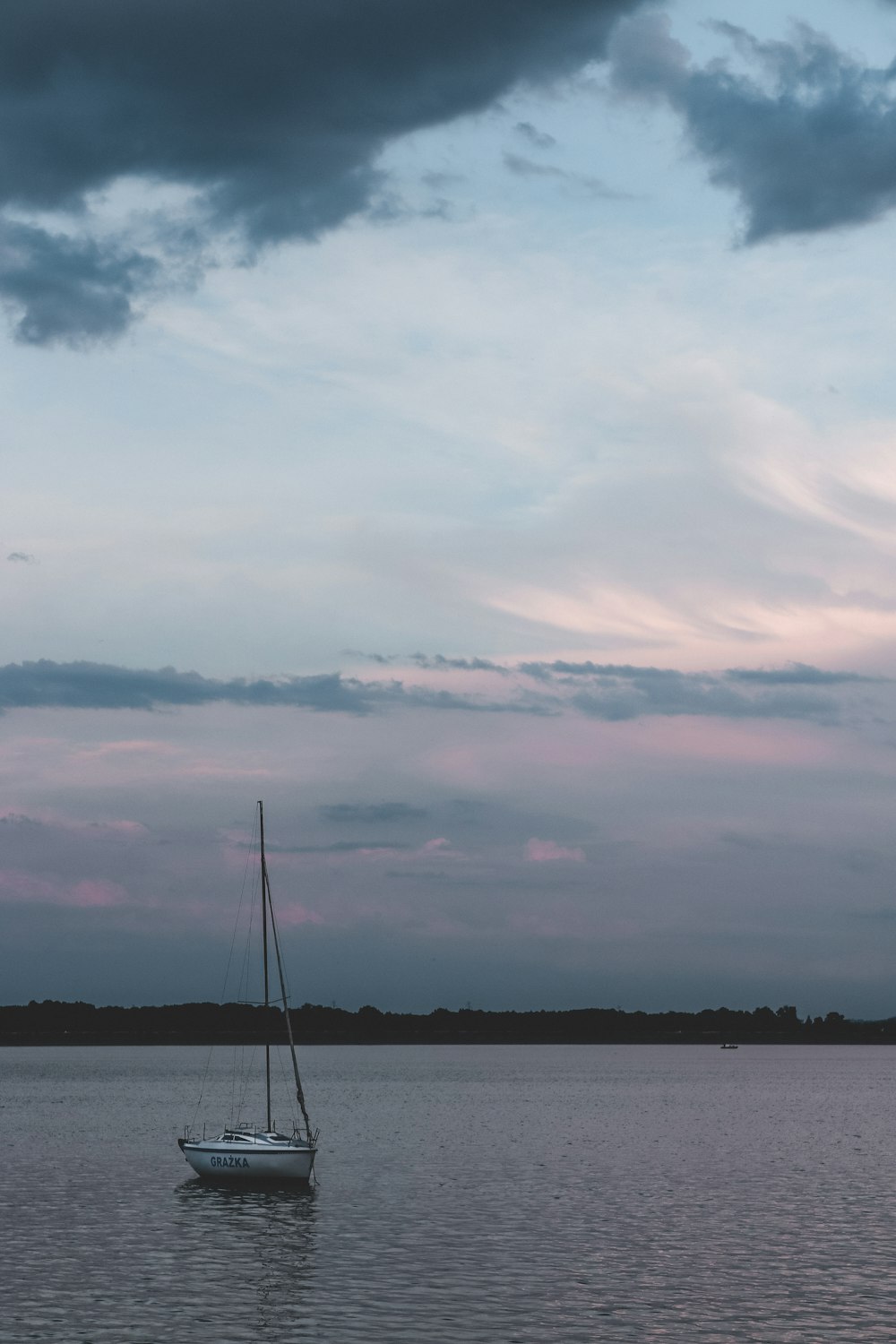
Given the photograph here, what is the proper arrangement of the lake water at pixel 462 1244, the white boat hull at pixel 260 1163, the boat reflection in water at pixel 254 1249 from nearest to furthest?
the lake water at pixel 462 1244 → the boat reflection in water at pixel 254 1249 → the white boat hull at pixel 260 1163

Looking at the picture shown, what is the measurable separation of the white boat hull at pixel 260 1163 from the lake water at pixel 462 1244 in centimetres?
133

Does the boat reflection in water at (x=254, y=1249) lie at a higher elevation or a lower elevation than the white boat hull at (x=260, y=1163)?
lower

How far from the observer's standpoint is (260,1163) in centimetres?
7750

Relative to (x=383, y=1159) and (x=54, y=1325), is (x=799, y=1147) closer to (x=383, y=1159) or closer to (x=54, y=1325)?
(x=383, y=1159)

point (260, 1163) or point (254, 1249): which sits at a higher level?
point (260, 1163)

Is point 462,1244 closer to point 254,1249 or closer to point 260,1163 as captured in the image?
point 254,1249

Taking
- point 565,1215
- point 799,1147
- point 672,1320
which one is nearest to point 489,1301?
point 672,1320

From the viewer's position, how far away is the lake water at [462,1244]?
46938mm

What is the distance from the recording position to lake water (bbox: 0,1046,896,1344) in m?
46.9

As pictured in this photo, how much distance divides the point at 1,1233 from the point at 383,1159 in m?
38.3

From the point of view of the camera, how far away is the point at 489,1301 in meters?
49.4

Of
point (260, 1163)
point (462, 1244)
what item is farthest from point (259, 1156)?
point (462, 1244)

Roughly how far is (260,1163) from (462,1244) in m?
19.2

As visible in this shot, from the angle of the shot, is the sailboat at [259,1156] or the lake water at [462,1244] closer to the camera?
the lake water at [462,1244]
